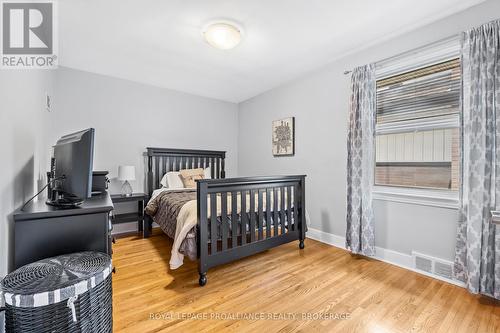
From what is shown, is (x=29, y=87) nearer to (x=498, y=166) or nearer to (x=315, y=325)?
(x=315, y=325)

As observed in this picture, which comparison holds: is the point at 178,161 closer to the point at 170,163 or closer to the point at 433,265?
the point at 170,163

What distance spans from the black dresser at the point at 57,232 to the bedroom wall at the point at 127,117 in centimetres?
235

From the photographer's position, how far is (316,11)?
1.98 metres

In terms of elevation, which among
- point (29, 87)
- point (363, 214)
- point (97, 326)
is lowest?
point (97, 326)

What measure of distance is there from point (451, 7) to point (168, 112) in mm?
3764

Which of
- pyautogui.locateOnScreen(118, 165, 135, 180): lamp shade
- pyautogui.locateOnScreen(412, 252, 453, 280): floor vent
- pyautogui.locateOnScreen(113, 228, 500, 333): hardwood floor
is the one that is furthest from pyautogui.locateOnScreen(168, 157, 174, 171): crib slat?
pyautogui.locateOnScreen(412, 252, 453, 280): floor vent

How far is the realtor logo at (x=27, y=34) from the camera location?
1.44 meters

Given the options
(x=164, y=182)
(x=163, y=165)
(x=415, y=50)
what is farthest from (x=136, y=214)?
(x=415, y=50)

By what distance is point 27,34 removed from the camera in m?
1.84

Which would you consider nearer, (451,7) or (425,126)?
(451,7)

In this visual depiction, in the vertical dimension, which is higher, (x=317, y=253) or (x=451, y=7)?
(x=451, y=7)

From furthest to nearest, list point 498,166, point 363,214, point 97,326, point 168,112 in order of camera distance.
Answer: point 168,112 < point 363,214 < point 498,166 < point 97,326

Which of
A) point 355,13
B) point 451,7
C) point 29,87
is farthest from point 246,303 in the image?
point 451,7

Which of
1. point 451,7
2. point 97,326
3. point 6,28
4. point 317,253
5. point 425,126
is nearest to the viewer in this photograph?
point 97,326
